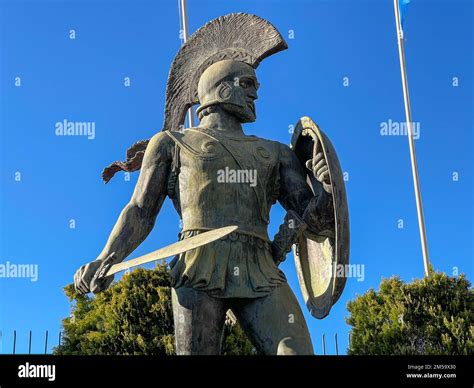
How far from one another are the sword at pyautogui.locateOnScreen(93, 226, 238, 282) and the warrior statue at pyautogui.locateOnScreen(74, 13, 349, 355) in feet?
0.17

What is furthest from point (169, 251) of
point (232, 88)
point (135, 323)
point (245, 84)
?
point (135, 323)

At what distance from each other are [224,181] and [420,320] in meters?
17.1

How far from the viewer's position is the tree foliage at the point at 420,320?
20578 millimetres

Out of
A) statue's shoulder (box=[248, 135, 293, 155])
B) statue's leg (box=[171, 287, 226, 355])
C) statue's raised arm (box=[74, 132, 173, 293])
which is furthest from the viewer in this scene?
statue's shoulder (box=[248, 135, 293, 155])

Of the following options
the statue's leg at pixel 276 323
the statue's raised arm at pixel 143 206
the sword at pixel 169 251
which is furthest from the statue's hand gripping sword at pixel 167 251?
the statue's leg at pixel 276 323

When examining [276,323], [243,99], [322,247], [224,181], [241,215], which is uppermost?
Result: [243,99]

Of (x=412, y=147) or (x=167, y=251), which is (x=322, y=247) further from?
(x=412, y=147)

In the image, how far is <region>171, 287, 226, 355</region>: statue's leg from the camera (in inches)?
219

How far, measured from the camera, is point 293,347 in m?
5.42

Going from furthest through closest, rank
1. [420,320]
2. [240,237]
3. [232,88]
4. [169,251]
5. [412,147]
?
[412,147] < [420,320] < [232,88] < [240,237] < [169,251]

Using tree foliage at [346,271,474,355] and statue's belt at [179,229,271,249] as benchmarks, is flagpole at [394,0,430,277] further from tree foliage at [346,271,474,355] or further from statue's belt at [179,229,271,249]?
statue's belt at [179,229,271,249]

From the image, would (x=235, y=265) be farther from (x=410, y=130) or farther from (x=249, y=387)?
(x=410, y=130)

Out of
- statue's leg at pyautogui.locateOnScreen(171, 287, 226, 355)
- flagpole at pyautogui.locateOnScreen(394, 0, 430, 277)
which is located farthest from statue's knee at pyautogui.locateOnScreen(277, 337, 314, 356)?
flagpole at pyautogui.locateOnScreen(394, 0, 430, 277)

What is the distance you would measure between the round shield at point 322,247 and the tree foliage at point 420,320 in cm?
1523
